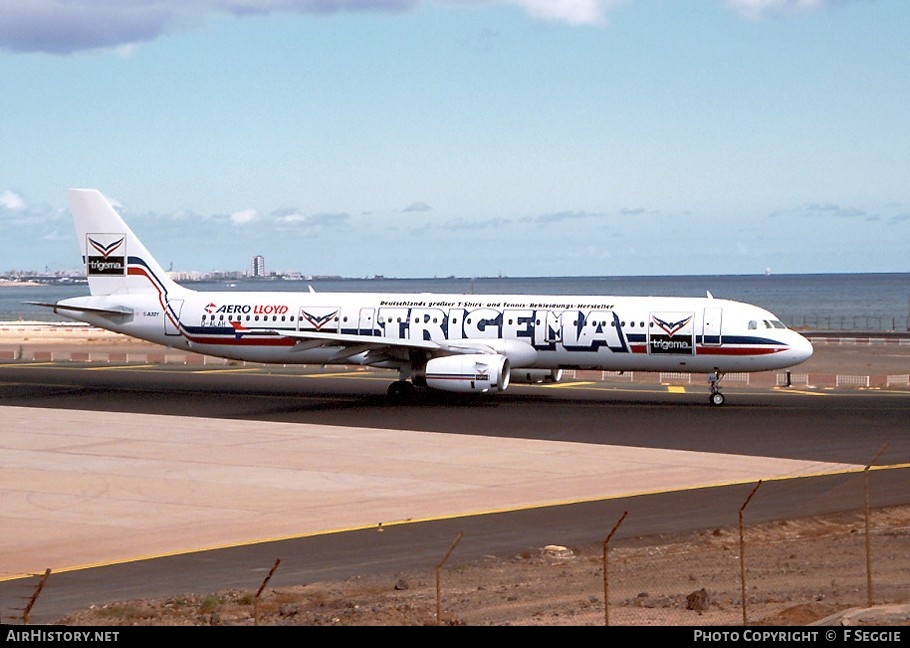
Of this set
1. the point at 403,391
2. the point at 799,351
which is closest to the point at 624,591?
the point at 799,351

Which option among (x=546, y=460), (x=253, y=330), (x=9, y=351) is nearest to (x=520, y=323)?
(x=253, y=330)

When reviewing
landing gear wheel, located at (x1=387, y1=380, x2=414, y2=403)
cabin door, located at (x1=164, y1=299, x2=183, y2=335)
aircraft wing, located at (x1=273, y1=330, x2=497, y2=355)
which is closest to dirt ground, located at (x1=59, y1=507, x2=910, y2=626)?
aircraft wing, located at (x1=273, y1=330, x2=497, y2=355)

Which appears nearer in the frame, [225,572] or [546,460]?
[225,572]

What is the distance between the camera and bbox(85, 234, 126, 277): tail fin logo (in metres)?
55.1

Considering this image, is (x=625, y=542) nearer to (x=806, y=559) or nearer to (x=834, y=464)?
(x=806, y=559)

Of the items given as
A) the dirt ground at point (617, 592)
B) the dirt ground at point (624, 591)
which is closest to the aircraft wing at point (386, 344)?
the dirt ground at point (624, 591)

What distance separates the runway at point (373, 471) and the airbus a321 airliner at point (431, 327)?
1.77 metres

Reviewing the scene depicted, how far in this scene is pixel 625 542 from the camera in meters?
23.7

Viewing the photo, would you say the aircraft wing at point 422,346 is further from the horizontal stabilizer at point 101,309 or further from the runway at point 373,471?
the horizontal stabilizer at point 101,309

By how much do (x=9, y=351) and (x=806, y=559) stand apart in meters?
82.5

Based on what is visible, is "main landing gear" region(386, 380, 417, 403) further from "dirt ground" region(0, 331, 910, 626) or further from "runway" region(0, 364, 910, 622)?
Answer: "dirt ground" region(0, 331, 910, 626)

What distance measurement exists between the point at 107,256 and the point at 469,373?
64.4 feet

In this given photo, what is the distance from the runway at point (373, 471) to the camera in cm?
2358

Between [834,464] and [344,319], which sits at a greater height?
[344,319]
